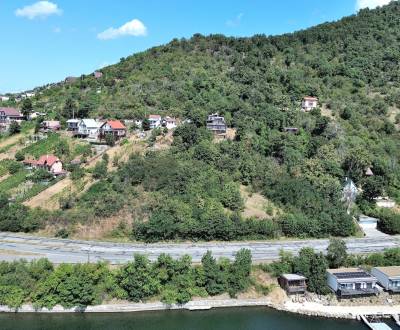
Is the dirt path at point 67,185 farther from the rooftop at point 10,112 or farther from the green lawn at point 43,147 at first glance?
the rooftop at point 10,112

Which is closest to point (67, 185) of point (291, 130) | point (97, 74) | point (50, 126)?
point (50, 126)

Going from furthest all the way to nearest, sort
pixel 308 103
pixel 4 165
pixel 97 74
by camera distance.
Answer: pixel 97 74, pixel 308 103, pixel 4 165

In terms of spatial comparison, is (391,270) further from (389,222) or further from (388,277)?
(389,222)

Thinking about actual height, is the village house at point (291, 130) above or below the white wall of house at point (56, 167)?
above

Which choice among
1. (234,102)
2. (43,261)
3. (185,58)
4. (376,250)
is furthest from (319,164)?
(185,58)

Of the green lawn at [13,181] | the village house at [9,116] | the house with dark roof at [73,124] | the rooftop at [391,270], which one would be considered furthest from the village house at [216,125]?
the village house at [9,116]

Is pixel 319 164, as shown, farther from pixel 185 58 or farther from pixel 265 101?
pixel 185 58
